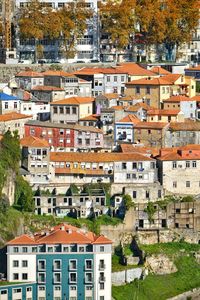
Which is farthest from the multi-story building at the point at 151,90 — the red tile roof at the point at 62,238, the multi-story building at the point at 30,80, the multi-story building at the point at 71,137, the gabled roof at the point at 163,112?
the red tile roof at the point at 62,238

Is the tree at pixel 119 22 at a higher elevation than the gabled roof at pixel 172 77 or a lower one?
higher

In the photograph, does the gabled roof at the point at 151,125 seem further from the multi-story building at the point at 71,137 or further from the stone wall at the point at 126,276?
the stone wall at the point at 126,276

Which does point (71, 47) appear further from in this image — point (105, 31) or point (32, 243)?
point (32, 243)

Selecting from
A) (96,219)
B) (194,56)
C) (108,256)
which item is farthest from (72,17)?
(108,256)

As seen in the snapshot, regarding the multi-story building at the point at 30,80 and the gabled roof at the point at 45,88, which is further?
the multi-story building at the point at 30,80

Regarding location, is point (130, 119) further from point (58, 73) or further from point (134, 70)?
point (134, 70)
